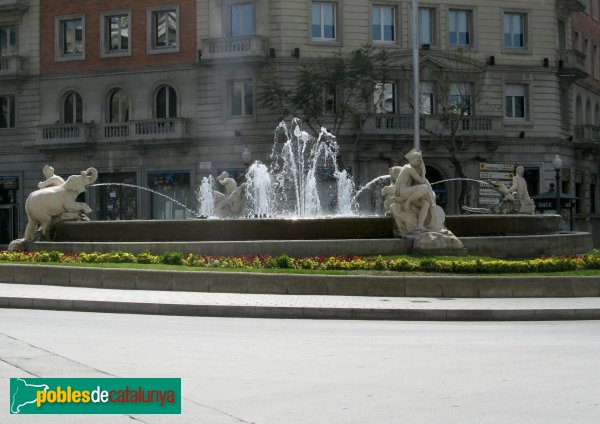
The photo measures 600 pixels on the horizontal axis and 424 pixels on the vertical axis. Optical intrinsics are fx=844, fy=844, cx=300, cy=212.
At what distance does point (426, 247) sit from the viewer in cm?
1967

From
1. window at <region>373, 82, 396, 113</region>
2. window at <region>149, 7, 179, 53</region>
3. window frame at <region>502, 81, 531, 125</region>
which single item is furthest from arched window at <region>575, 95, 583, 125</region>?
window at <region>149, 7, 179, 53</region>

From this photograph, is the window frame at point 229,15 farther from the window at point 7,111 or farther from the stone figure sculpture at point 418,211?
the stone figure sculpture at point 418,211

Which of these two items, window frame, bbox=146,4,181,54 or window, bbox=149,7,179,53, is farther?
window, bbox=149,7,179,53

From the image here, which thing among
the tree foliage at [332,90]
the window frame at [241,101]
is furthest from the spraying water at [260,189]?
the window frame at [241,101]

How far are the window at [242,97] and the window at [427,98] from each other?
9.18 meters

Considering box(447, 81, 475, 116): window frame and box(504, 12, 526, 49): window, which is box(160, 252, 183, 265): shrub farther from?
box(504, 12, 526, 49): window

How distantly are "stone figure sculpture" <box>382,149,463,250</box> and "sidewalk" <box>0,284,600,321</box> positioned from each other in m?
3.02

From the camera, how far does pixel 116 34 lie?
46094mm

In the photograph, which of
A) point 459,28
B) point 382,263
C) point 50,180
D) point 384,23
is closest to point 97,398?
point 382,263

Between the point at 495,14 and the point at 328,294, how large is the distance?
32742mm

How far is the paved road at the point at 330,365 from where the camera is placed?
25.1 ft

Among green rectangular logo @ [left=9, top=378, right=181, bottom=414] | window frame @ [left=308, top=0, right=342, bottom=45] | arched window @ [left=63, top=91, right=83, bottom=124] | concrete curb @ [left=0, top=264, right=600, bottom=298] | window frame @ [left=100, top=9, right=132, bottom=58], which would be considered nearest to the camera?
green rectangular logo @ [left=9, top=378, right=181, bottom=414]

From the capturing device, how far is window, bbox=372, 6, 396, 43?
146ft

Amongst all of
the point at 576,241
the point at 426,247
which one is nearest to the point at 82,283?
the point at 426,247
